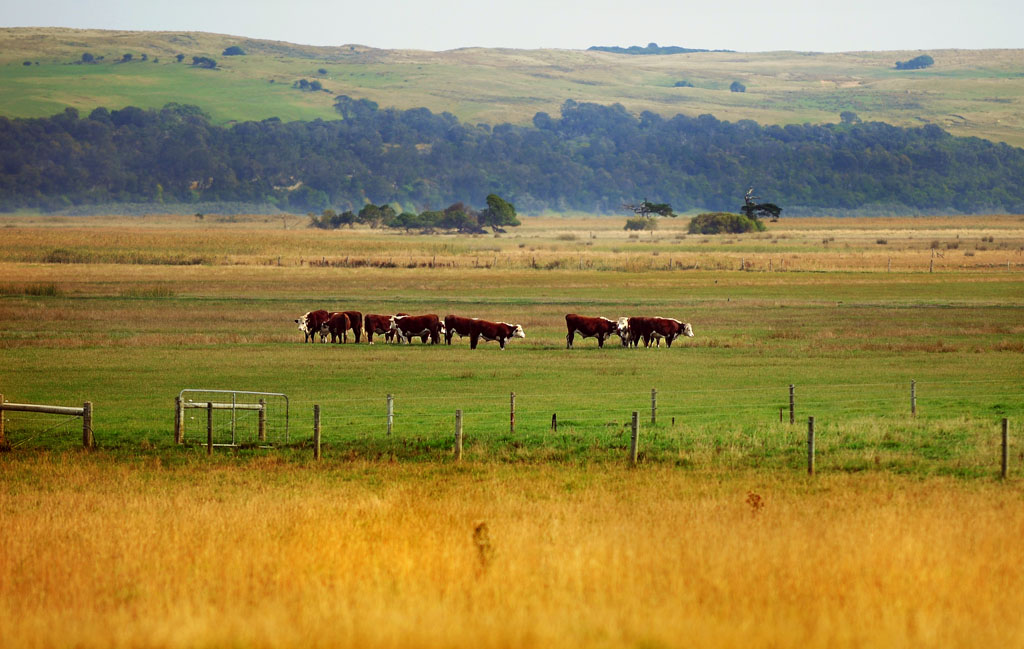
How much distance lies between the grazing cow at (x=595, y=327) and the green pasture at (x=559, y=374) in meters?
0.67

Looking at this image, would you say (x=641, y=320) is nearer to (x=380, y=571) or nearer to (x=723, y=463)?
(x=723, y=463)

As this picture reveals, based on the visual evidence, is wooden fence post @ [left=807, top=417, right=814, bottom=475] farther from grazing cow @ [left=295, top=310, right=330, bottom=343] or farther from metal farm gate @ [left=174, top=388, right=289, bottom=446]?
grazing cow @ [left=295, top=310, right=330, bottom=343]

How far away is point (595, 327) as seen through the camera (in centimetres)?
4238

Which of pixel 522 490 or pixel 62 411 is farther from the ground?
pixel 62 411

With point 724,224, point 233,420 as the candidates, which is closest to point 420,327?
point 233,420

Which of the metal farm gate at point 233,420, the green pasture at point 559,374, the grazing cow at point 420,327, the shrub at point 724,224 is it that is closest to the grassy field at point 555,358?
the green pasture at point 559,374

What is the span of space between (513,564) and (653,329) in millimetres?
29644

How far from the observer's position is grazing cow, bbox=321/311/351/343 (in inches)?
1714

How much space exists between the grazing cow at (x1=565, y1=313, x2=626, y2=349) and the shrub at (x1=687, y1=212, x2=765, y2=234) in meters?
101

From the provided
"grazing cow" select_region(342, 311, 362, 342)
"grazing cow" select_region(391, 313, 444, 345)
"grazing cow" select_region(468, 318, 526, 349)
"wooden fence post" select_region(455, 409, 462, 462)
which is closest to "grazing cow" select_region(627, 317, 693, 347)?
"grazing cow" select_region(468, 318, 526, 349)

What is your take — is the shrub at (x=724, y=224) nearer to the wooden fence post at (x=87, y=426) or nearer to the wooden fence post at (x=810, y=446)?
the wooden fence post at (x=87, y=426)

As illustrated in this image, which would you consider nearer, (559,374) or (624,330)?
(559,374)

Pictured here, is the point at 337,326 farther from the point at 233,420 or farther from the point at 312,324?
the point at 233,420

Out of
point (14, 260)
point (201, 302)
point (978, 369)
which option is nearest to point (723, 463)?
point (978, 369)
